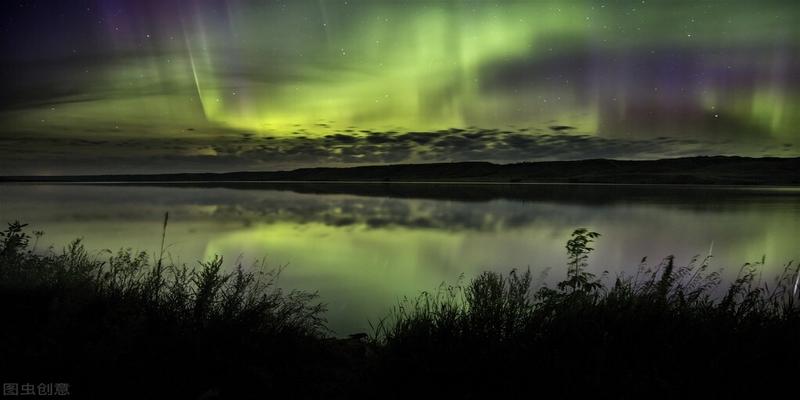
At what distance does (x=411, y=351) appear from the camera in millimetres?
5141

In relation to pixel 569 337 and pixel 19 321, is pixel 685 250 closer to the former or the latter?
pixel 569 337

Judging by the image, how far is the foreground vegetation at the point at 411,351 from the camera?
463 cm

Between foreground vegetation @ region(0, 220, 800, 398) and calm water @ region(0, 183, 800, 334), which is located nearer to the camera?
foreground vegetation @ region(0, 220, 800, 398)

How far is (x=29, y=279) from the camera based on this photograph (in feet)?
22.5

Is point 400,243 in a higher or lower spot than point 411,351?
lower

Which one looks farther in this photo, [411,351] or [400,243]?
[400,243]

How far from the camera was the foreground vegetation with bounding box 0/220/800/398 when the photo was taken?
4633mm

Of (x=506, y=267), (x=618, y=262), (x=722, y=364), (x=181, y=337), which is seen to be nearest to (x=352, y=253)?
(x=506, y=267)

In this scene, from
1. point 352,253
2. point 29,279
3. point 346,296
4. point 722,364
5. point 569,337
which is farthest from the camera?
point 352,253

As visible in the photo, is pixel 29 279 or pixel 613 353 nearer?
pixel 613 353

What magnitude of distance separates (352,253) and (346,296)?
6704 mm

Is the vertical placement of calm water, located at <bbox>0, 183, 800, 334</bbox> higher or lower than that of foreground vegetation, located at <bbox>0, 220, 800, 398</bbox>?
lower

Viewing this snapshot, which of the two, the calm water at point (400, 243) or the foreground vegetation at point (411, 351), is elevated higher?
the foreground vegetation at point (411, 351)

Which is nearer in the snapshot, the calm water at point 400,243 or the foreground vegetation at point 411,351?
the foreground vegetation at point 411,351
